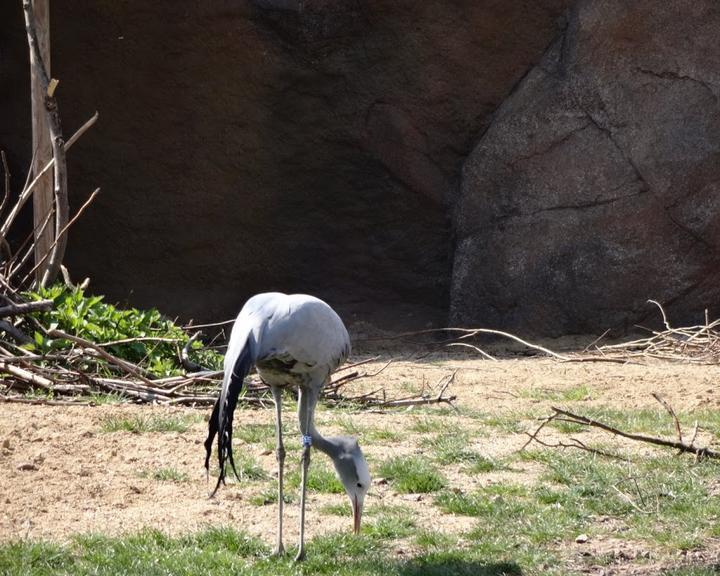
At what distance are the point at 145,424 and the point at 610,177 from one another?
17.1 ft

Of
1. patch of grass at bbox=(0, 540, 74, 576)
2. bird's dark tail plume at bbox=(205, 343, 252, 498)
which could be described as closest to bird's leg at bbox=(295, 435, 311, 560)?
bird's dark tail plume at bbox=(205, 343, 252, 498)

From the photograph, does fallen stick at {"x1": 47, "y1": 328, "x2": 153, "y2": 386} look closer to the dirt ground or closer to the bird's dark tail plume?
the dirt ground

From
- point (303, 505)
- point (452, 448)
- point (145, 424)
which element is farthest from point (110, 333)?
point (303, 505)

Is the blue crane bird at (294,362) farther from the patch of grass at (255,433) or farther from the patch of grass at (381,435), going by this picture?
the patch of grass at (381,435)

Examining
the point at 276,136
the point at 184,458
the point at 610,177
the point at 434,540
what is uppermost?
the point at 276,136

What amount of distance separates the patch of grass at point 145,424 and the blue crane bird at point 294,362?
1.33 meters

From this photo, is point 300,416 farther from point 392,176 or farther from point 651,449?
point 392,176

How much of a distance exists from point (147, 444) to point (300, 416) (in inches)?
48.5

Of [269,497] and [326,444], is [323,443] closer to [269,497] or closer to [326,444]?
[326,444]

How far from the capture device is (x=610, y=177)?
9547 millimetres

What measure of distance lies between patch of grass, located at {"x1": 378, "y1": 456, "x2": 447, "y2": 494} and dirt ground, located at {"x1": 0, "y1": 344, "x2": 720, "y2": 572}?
0.06 metres

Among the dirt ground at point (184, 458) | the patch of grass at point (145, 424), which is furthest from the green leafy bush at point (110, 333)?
the patch of grass at point (145, 424)

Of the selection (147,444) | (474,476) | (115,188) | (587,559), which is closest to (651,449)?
(474,476)

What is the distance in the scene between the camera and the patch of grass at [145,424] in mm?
5656
